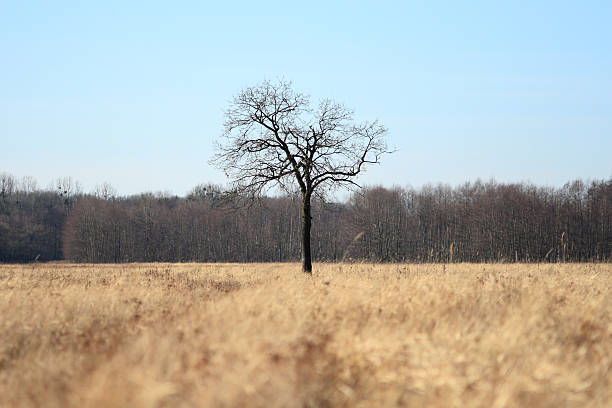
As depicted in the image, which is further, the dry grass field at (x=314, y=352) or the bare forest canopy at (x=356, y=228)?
the bare forest canopy at (x=356, y=228)

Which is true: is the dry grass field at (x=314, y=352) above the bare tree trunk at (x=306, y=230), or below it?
below

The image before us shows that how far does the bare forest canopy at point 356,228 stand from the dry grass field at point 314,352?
4972cm

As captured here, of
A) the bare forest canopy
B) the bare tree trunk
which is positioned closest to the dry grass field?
the bare tree trunk

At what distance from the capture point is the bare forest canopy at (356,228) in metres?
62.0

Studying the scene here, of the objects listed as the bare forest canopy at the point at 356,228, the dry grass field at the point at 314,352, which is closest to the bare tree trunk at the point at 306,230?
the dry grass field at the point at 314,352

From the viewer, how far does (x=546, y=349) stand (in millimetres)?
7055

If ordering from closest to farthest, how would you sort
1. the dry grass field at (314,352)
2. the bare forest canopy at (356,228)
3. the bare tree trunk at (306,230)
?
the dry grass field at (314,352)
the bare tree trunk at (306,230)
the bare forest canopy at (356,228)

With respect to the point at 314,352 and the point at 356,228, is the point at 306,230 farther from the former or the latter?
the point at 356,228

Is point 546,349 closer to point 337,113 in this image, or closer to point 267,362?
point 267,362

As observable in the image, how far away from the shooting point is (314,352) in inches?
241

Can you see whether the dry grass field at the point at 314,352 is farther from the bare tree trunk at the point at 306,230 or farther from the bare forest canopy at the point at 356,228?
the bare forest canopy at the point at 356,228

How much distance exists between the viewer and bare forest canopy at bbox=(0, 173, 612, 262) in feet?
203

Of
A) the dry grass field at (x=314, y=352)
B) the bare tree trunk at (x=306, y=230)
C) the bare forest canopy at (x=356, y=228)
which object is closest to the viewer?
the dry grass field at (x=314, y=352)

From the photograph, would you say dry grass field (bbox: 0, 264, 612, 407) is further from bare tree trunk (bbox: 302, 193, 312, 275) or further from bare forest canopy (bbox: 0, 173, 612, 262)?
bare forest canopy (bbox: 0, 173, 612, 262)
